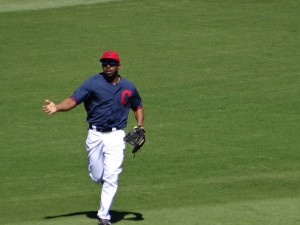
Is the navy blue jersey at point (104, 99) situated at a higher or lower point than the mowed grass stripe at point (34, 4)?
lower

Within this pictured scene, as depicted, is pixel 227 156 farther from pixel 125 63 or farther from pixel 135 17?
pixel 135 17

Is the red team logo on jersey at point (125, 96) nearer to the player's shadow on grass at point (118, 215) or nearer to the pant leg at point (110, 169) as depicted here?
the pant leg at point (110, 169)

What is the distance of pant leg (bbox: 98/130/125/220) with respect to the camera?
11406 mm

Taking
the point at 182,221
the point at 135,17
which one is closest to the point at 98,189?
the point at 182,221

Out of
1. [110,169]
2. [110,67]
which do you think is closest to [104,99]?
[110,67]

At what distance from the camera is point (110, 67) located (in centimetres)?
1142

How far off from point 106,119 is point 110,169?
0.57 m

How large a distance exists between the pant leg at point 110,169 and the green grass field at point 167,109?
388 millimetres

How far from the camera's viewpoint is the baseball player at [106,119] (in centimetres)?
1141

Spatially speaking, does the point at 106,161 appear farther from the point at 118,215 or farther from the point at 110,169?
the point at 118,215

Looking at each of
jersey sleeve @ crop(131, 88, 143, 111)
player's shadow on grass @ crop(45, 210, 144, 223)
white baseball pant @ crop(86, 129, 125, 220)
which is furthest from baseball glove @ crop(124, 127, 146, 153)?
player's shadow on grass @ crop(45, 210, 144, 223)

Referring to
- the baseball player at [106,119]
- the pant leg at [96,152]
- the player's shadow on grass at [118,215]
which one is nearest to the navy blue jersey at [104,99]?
the baseball player at [106,119]

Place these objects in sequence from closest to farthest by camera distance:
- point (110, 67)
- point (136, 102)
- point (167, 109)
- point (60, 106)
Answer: point (60, 106) < point (110, 67) < point (136, 102) < point (167, 109)

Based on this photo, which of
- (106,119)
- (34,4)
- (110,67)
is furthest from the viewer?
(34,4)
